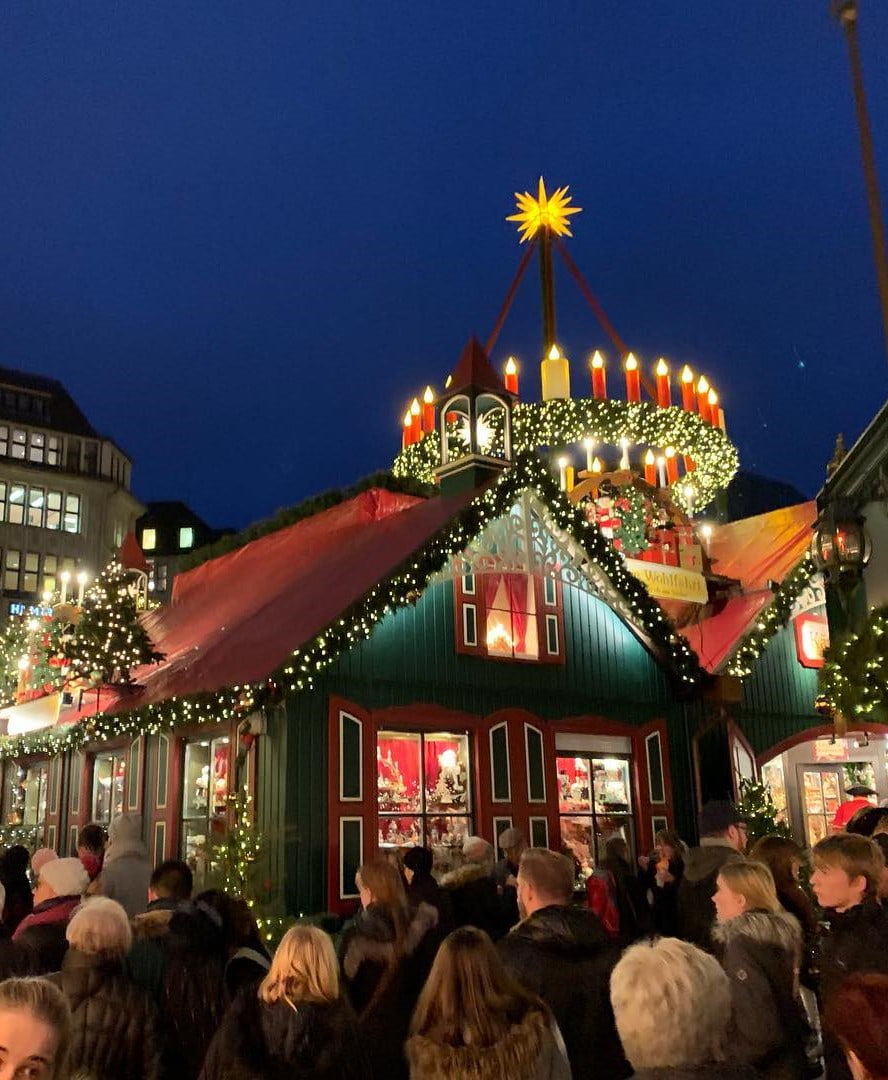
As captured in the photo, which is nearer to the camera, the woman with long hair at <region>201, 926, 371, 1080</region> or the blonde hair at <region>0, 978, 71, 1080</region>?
the blonde hair at <region>0, 978, 71, 1080</region>

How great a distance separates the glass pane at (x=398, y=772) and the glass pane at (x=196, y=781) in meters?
2.15

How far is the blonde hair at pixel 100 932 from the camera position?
161 inches

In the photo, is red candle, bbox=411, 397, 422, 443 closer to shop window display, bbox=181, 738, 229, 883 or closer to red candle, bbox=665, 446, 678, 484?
red candle, bbox=665, 446, 678, 484

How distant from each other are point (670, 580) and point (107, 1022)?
40.9 ft

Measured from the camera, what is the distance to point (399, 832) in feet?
39.1

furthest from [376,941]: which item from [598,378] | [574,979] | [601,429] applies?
[598,378]

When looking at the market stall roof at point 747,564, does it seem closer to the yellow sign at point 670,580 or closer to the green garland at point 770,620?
the green garland at point 770,620

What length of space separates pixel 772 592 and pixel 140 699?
1020 cm

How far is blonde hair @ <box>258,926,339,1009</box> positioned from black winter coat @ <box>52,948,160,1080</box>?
0.80 metres

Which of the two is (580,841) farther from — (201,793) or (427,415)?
(427,415)

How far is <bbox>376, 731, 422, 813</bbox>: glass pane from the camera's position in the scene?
1189cm

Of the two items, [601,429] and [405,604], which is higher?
[601,429]

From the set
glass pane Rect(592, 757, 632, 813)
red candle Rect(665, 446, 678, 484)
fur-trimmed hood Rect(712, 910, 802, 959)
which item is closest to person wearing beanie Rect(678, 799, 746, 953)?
fur-trimmed hood Rect(712, 910, 802, 959)

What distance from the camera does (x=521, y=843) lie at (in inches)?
346
